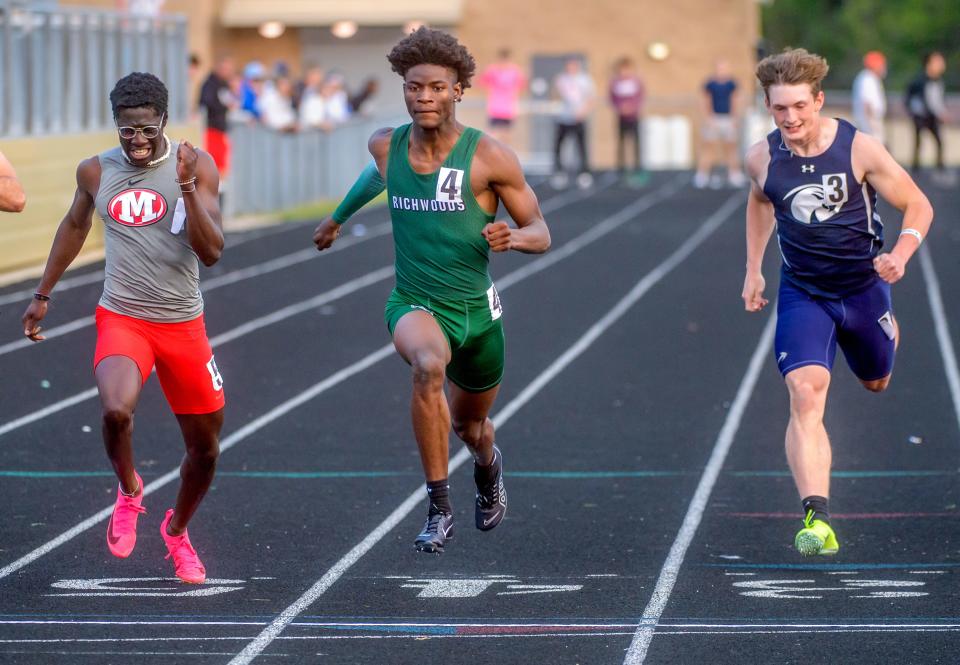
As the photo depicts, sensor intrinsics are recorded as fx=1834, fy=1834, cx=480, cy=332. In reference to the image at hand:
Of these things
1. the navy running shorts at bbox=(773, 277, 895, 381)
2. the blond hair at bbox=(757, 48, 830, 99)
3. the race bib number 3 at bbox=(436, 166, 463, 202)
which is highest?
the blond hair at bbox=(757, 48, 830, 99)

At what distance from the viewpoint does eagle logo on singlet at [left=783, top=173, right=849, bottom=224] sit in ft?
23.8

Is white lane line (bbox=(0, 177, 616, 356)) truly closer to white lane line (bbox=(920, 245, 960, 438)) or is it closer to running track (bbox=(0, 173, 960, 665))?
running track (bbox=(0, 173, 960, 665))

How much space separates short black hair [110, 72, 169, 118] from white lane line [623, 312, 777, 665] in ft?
8.18

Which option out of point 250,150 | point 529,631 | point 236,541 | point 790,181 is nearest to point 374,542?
point 236,541

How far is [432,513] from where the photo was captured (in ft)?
22.4

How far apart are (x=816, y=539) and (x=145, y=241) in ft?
8.95

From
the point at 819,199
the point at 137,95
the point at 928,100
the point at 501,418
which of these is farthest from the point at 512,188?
the point at 928,100

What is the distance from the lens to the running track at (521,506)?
6000mm

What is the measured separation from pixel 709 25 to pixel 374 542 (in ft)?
112

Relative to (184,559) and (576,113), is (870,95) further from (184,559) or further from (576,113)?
(184,559)

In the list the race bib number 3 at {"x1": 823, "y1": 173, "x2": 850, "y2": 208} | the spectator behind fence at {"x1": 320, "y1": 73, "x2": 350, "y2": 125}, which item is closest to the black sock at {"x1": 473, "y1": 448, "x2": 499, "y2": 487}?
the race bib number 3 at {"x1": 823, "y1": 173, "x2": 850, "y2": 208}

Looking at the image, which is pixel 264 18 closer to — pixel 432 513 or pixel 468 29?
pixel 468 29

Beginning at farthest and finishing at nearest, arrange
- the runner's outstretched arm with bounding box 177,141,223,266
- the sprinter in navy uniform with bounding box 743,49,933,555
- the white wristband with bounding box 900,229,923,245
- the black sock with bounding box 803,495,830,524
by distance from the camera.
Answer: the white wristband with bounding box 900,229,923,245
the sprinter in navy uniform with bounding box 743,49,933,555
the black sock with bounding box 803,495,830,524
the runner's outstretched arm with bounding box 177,141,223,266

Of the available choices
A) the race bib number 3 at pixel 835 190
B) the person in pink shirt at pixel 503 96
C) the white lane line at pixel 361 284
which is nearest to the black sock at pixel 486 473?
the race bib number 3 at pixel 835 190
